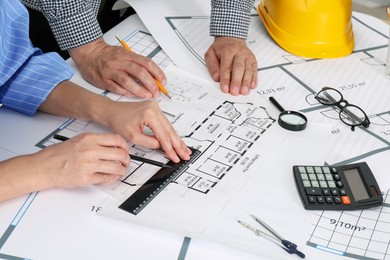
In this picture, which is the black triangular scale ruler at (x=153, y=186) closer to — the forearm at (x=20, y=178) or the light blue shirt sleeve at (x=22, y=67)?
the forearm at (x=20, y=178)

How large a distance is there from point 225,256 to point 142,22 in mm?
770

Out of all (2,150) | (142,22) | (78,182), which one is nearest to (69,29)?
(142,22)

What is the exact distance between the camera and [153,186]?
94 cm

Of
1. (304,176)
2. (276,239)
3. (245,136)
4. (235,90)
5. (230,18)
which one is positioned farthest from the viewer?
(230,18)

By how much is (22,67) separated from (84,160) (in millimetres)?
330

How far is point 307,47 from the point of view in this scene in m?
1.33

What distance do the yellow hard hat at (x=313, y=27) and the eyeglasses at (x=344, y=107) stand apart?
0.15 meters

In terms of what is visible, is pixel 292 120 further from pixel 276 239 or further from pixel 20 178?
pixel 20 178

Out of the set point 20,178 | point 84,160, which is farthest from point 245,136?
point 20,178

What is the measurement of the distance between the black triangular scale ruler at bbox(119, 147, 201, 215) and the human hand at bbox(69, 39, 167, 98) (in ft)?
0.80

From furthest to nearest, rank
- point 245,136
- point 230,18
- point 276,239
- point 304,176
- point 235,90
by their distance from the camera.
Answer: point 230,18, point 235,90, point 245,136, point 304,176, point 276,239

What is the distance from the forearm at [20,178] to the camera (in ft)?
2.99

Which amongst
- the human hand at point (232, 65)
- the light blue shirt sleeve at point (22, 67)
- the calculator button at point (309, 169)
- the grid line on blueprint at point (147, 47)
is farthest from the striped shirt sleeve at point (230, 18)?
the calculator button at point (309, 169)

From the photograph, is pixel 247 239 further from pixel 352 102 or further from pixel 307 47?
pixel 307 47
